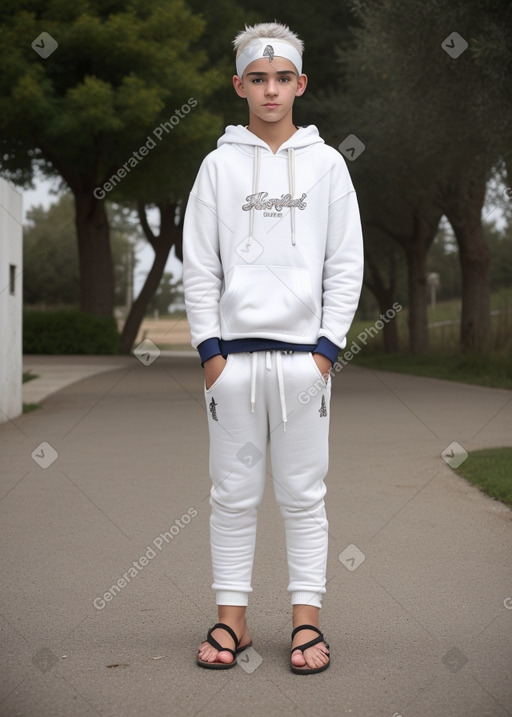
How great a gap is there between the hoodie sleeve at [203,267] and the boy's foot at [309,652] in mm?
1024

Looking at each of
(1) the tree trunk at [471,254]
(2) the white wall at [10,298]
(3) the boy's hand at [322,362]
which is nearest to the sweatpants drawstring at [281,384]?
(3) the boy's hand at [322,362]

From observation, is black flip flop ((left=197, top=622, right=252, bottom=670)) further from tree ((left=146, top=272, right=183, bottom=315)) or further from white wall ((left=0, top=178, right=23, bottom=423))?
tree ((left=146, top=272, right=183, bottom=315))

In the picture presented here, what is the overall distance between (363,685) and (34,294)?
6667 cm

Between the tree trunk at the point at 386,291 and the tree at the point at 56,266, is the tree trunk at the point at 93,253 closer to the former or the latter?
the tree trunk at the point at 386,291

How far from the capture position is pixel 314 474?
3.53m

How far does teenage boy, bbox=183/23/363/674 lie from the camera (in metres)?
3.47

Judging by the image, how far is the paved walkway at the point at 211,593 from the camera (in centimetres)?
322

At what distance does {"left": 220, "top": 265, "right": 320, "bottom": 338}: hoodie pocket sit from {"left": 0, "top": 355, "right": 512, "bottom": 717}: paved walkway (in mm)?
1179

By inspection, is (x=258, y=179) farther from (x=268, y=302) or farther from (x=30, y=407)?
(x=30, y=407)

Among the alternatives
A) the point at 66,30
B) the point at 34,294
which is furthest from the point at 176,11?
the point at 34,294

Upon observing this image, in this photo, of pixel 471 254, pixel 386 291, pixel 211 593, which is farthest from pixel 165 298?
pixel 211 593

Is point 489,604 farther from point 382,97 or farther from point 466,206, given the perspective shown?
point 466,206

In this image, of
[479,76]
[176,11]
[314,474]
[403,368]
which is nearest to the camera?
[314,474]

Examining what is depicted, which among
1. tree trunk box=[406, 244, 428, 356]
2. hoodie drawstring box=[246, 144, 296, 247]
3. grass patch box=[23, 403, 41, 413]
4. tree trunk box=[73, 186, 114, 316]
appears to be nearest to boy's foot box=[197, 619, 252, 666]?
hoodie drawstring box=[246, 144, 296, 247]
